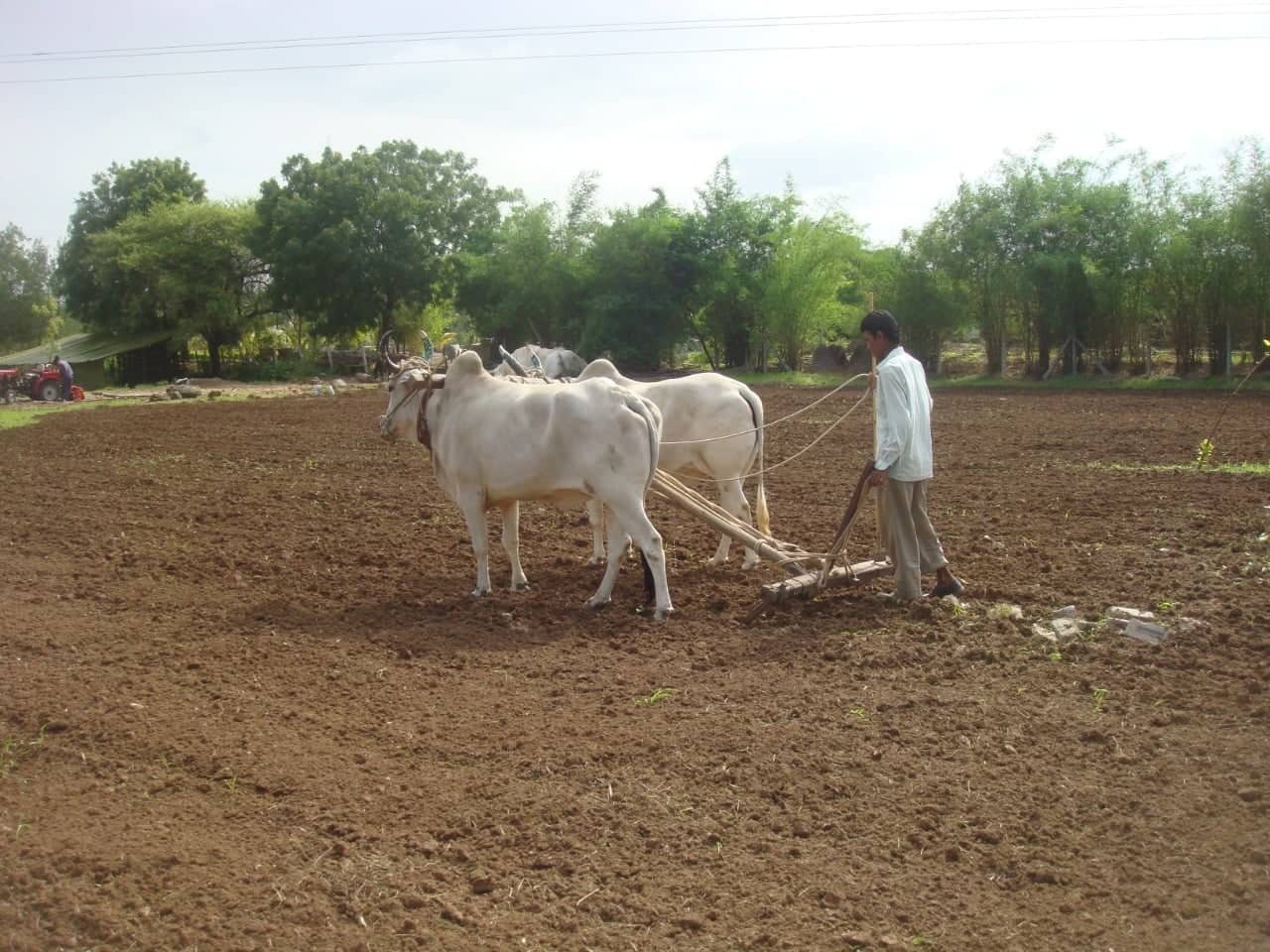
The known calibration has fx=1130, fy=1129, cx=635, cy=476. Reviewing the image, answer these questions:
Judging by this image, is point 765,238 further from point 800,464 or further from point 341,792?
point 341,792

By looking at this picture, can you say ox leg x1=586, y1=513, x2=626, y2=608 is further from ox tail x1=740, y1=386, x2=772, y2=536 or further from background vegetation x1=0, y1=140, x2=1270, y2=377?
background vegetation x1=0, y1=140, x2=1270, y2=377

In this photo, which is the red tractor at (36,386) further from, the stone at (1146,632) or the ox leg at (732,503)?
the stone at (1146,632)

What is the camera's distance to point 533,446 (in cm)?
784

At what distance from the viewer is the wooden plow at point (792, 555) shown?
7.17 metres

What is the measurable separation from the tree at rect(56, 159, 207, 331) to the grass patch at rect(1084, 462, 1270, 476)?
4375cm

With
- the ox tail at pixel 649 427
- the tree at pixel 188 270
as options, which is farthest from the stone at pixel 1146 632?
the tree at pixel 188 270

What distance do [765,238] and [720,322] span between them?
10.4 ft

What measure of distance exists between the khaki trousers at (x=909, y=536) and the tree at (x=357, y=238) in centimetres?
3854

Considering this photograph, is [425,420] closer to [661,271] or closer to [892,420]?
[892,420]

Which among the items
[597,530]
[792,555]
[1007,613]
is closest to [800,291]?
[597,530]

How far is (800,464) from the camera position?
14.5 m

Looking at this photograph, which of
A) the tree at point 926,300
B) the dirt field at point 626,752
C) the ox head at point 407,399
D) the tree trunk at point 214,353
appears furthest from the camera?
the tree trunk at point 214,353

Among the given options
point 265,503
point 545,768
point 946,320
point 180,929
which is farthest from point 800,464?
point 946,320

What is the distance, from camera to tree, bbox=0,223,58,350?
65750mm
